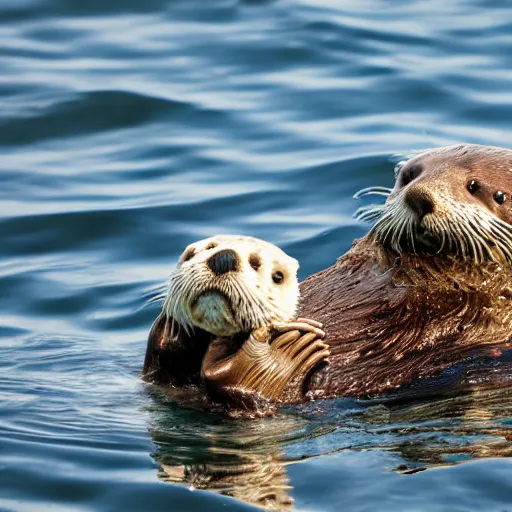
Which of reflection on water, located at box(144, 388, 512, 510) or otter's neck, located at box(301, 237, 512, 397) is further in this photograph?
otter's neck, located at box(301, 237, 512, 397)

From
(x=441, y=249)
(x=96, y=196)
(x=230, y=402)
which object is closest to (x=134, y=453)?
(x=230, y=402)

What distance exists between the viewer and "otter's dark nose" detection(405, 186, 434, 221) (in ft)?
22.7

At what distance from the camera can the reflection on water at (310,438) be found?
5.89 meters

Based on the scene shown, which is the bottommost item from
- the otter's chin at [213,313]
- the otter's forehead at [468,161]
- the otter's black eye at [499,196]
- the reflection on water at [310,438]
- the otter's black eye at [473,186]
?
the reflection on water at [310,438]

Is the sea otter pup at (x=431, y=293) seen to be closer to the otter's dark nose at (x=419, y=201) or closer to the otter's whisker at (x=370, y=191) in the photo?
the otter's dark nose at (x=419, y=201)

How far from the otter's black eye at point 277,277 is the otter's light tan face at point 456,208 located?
828 millimetres

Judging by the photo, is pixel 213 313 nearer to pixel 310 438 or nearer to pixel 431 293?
pixel 310 438

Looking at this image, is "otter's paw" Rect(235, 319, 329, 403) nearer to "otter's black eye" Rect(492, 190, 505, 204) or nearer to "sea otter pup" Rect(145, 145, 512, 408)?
"sea otter pup" Rect(145, 145, 512, 408)

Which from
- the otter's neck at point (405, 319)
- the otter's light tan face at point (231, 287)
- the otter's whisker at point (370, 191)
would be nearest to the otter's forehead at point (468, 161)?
the otter's neck at point (405, 319)

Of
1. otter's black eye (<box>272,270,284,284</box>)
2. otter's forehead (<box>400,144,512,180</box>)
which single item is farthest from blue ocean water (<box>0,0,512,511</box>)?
otter's forehead (<box>400,144,512,180</box>)

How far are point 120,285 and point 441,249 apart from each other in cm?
334

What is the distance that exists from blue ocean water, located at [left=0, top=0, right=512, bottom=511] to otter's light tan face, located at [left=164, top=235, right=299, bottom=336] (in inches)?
19.6

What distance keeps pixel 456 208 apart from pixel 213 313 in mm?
1436

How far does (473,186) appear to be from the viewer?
7.10 metres
